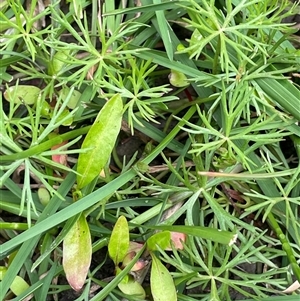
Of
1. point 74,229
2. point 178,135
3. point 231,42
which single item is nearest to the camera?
point 231,42

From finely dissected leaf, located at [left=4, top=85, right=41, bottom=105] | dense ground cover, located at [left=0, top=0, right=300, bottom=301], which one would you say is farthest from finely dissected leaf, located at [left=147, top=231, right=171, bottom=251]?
finely dissected leaf, located at [left=4, top=85, right=41, bottom=105]

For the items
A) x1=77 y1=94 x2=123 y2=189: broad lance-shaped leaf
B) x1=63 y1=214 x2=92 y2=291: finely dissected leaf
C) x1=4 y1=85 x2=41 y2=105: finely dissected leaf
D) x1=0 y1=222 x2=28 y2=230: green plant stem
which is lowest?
x1=63 y1=214 x2=92 y2=291: finely dissected leaf

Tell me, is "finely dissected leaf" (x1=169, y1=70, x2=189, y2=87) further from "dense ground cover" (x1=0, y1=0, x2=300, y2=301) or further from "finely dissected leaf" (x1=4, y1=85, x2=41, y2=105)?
"finely dissected leaf" (x1=4, y1=85, x2=41, y2=105)

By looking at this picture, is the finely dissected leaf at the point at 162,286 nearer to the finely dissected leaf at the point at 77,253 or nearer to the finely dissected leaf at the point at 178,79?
the finely dissected leaf at the point at 77,253

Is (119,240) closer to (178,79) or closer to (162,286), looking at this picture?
(162,286)

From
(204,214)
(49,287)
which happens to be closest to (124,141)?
(204,214)

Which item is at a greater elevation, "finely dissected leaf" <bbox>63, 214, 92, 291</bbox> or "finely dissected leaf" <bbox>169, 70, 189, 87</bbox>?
"finely dissected leaf" <bbox>169, 70, 189, 87</bbox>

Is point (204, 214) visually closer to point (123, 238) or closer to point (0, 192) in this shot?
point (123, 238)

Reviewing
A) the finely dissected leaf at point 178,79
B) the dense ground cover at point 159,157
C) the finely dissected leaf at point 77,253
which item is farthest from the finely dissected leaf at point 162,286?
the finely dissected leaf at point 178,79
